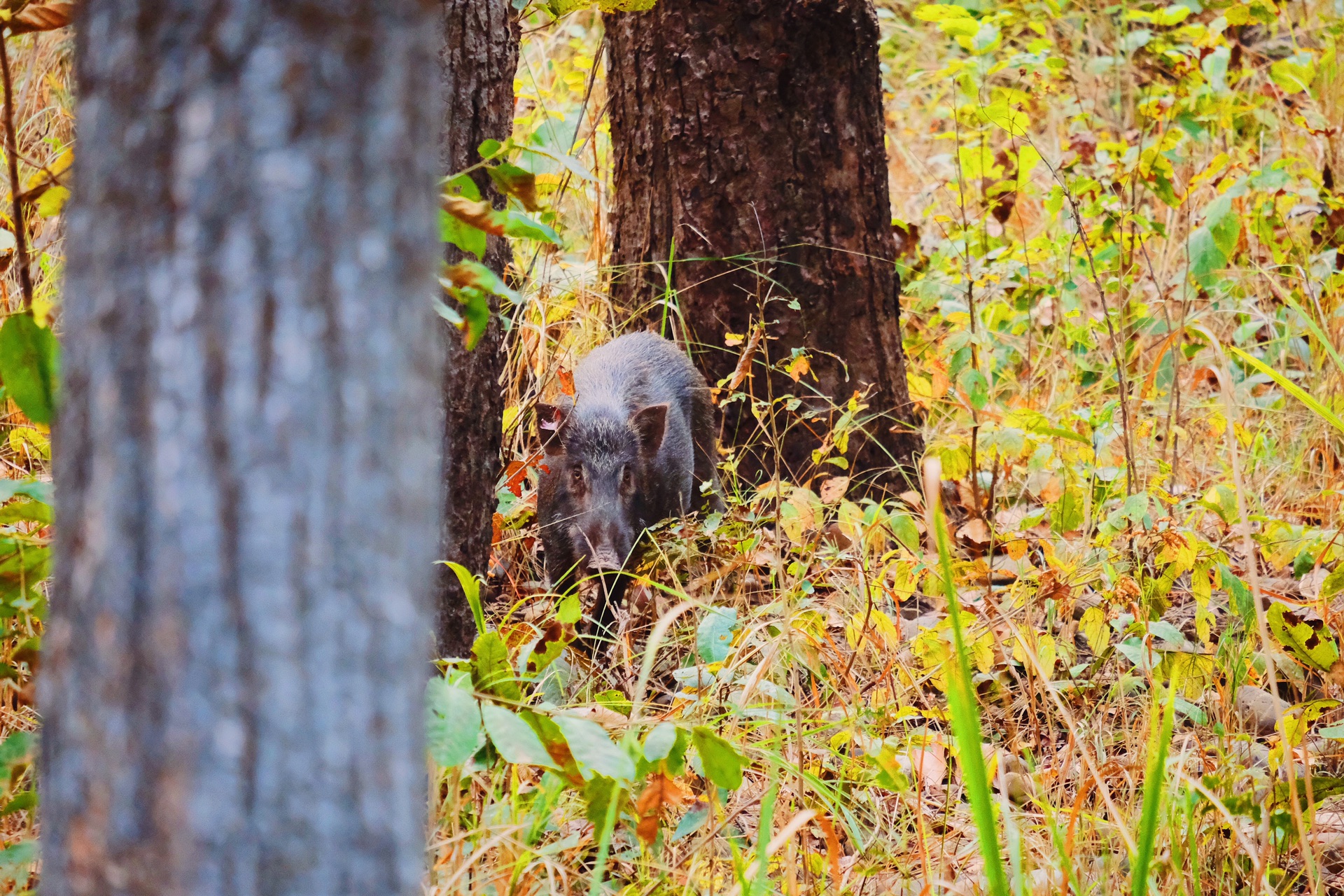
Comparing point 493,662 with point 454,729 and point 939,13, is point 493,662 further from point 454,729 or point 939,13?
point 939,13

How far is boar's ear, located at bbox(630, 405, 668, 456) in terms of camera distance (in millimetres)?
4703

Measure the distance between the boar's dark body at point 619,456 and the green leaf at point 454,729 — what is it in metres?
2.82

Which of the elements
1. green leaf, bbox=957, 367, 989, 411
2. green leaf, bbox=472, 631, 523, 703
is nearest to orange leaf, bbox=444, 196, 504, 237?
green leaf, bbox=472, 631, 523, 703

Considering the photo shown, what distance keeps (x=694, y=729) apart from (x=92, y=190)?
1004 millimetres

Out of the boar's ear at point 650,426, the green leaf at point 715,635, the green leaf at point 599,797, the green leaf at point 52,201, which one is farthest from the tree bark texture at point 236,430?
the boar's ear at point 650,426

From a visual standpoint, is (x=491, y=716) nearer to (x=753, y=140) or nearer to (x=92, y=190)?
(x=92, y=190)

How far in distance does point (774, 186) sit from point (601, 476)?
137 centimetres

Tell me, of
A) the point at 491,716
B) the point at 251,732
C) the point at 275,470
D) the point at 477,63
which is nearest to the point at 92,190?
the point at 275,470

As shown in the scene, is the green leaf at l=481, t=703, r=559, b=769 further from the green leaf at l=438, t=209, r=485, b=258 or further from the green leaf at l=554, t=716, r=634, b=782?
the green leaf at l=438, t=209, r=485, b=258

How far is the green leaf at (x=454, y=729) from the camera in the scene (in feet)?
4.55

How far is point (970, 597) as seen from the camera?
3.68 meters

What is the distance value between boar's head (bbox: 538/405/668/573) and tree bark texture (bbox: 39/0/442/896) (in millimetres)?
3394

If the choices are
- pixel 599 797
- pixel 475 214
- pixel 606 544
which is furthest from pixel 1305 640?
pixel 606 544

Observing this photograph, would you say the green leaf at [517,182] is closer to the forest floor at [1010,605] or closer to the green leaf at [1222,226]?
the forest floor at [1010,605]
